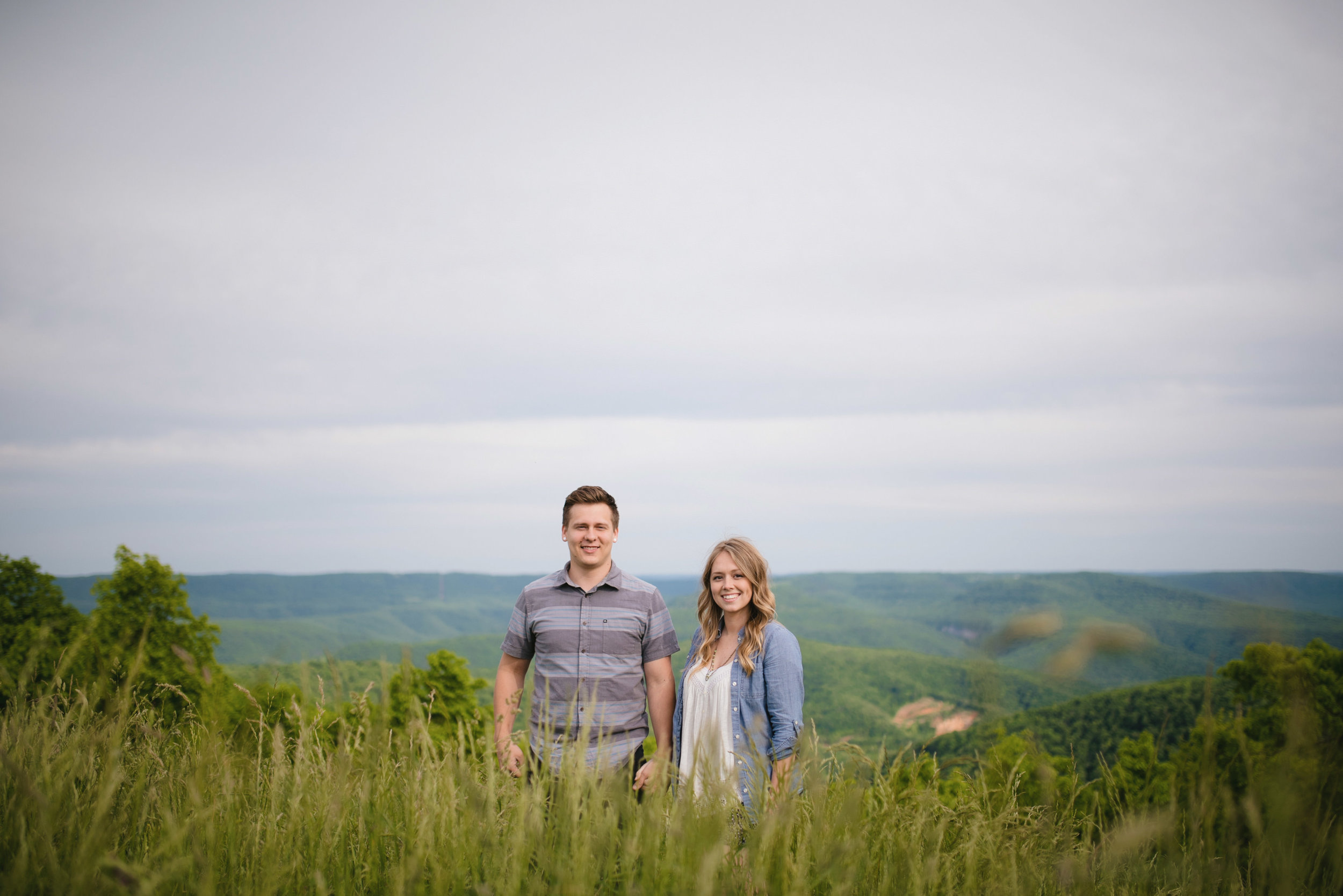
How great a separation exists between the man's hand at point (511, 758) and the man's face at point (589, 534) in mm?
1811

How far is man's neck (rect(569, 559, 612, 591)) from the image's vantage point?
15.7 ft

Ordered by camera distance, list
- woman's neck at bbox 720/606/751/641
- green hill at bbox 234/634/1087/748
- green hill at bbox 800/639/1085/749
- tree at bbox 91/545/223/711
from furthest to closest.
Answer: green hill at bbox 800/639/1085/749, tree at bbox 91/545/223/711, woman's neck at bbox 720/606/751/641, green hill at bbox 234/634/1087/748

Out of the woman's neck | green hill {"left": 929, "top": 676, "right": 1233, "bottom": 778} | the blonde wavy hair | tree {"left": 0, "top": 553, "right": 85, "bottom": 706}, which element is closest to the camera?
the blonde wavy hair

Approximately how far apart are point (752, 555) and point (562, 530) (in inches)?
49.9

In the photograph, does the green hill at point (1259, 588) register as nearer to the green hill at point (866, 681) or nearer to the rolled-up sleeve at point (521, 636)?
the rolled-up sleeve at point (521, 636)

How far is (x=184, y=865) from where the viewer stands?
2338mm

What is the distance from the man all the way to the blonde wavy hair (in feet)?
0.86

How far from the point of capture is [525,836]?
7.75 ft

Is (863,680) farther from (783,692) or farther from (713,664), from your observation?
(783,692)

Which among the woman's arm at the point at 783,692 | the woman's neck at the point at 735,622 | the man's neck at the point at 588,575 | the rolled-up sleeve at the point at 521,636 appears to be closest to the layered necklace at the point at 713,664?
the woman's neck at the point at 735,622

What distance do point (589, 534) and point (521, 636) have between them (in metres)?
0.80

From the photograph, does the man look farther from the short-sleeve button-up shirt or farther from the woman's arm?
the woman's arm

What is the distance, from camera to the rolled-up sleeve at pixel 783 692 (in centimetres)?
410

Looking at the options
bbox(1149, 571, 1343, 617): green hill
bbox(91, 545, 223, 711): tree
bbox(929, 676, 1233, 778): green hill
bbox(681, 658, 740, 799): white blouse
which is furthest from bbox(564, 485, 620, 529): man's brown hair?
bbox(929, 676, 1233, 778): green hill
